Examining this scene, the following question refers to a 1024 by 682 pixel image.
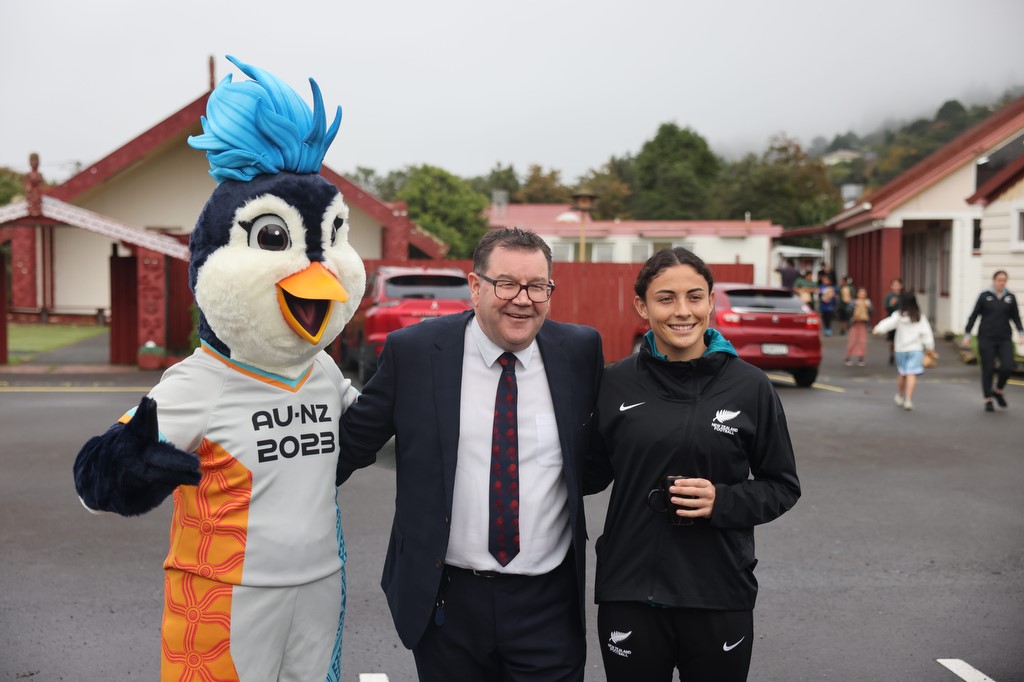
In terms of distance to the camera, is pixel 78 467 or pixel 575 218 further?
pixel 575 218

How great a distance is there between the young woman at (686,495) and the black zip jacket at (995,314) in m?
11.1

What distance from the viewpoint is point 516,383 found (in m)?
3.03

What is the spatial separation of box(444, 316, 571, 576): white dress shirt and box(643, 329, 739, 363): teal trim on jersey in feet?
1.17

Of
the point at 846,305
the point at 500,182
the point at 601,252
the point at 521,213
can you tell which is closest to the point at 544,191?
the point at 500,182

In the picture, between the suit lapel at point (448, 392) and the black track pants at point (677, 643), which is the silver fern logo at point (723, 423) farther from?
the suit lapel at point (448, 392)

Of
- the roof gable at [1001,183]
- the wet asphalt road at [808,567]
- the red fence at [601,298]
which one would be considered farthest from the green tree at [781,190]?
the wet asphalt road at [808,567]

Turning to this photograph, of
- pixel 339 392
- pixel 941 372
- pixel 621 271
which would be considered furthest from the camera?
pixel 621 271

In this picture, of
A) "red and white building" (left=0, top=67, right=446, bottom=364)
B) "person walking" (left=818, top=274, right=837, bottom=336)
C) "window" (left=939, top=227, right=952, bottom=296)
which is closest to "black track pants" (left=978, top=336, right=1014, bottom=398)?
"red and white building" (left=0, top=67, right=446, bottom=364)

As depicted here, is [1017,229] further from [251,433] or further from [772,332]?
[251,433]

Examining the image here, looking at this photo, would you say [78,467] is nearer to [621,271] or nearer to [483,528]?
[483,528]

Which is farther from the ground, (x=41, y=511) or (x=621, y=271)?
(x=621, y=271)

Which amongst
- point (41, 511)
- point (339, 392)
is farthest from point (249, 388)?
point (41, 511)

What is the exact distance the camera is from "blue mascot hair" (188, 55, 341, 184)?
10.1 feet

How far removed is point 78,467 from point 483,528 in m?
1.22
